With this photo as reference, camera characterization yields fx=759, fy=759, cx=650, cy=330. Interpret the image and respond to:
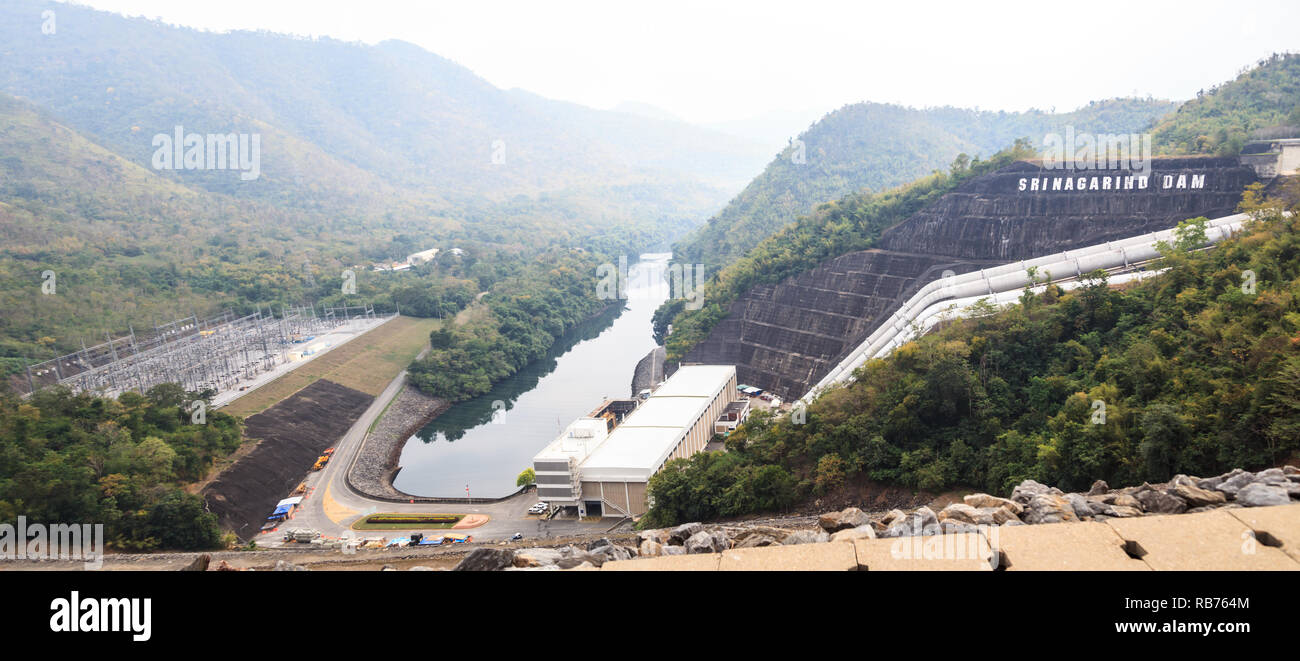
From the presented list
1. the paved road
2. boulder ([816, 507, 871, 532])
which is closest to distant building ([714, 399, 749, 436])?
the paved road

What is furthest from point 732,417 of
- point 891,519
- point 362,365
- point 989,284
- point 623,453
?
point 362,365

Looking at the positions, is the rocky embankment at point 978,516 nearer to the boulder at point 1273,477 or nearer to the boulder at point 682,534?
the boulder at point 1273,477

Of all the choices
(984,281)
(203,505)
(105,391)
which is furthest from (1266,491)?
(105,391)

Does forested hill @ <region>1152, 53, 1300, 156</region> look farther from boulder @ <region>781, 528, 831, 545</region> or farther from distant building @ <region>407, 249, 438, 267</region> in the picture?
distant building @ <region>407, 249, 438, 267</region>

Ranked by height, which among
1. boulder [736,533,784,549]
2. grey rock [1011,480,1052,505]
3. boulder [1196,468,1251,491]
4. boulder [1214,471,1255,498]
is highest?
boulder [1214,471,1255,498]

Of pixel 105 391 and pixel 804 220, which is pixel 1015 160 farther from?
pixel 105 391

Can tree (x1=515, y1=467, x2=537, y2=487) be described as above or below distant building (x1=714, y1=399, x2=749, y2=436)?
below
